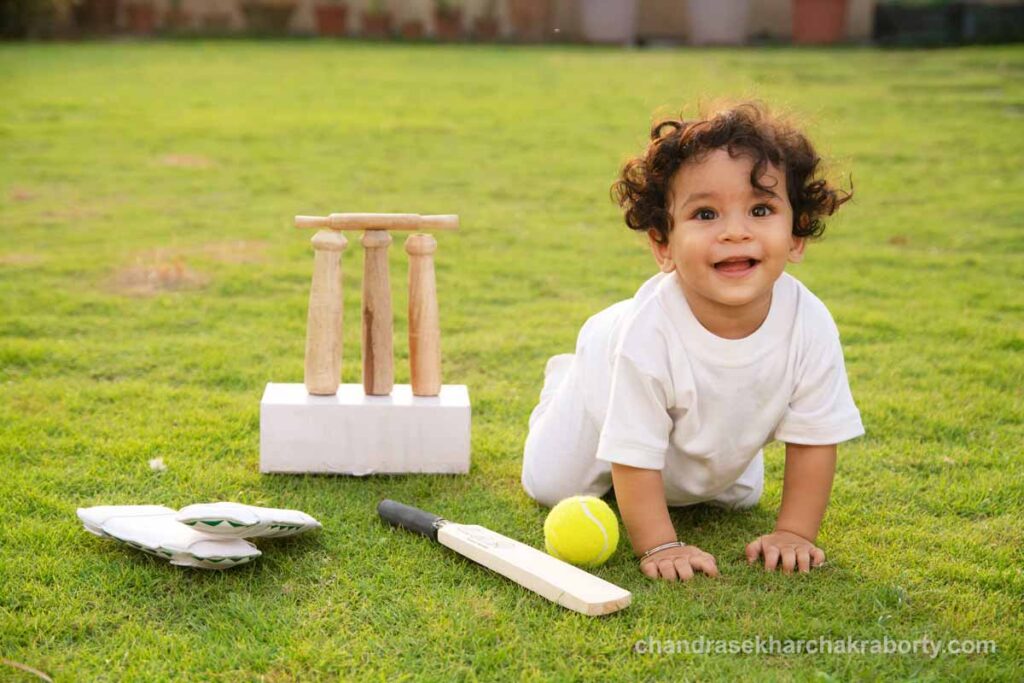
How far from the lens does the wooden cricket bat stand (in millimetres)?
2154

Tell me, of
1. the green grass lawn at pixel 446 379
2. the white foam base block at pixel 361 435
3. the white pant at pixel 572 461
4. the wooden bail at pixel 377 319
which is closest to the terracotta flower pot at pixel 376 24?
the green grass lawn at pixel 446 379

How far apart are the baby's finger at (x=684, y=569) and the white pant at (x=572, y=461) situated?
0.31 m

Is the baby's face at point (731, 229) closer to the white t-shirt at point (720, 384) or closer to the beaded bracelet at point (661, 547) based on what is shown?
the white t-shirt at point (720, 384)

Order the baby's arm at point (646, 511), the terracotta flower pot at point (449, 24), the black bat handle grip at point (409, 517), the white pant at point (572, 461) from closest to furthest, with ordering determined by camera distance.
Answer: the baby's arm at point (646, 511) < the black bat handle grip at point (409, 517) < the white pant at point (572, 461) < the terracotta flower pot at point (449, 24)

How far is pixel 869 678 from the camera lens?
197cm

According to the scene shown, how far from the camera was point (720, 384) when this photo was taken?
93.4 inches

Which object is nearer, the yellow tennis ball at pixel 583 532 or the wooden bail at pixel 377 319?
the yellow tennis ball at pixel 583 532

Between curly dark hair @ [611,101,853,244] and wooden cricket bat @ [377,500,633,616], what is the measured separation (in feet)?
2.38

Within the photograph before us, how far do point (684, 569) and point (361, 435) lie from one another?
3.14 ft

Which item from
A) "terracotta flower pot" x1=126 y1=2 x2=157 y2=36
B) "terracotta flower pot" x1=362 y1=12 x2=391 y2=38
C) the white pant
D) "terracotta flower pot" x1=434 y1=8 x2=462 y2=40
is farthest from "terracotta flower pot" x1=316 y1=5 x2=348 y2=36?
the white pant

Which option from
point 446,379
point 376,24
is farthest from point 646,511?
point 376,24

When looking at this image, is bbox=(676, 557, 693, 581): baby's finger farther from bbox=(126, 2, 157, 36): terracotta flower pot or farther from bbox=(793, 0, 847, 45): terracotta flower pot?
bbox=(126, 2, 157, 36): terracotta flower pot

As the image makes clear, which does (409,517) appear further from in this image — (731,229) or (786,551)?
(731,229)

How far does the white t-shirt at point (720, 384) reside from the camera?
237 cm
